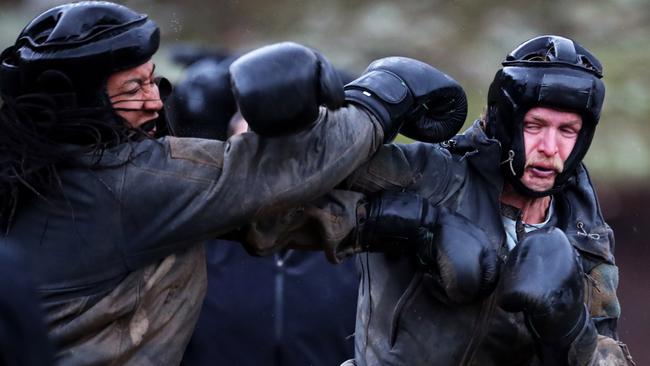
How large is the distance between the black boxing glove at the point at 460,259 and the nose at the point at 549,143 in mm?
365

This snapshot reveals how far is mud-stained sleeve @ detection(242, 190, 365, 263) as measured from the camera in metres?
4.51

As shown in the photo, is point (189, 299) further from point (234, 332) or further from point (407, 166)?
point (234, 332)

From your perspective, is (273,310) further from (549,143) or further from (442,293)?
(549,143)

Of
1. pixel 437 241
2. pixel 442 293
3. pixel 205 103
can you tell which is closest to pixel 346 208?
pixel 437 241

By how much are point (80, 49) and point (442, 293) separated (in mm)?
1422

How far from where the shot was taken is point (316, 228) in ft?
15.1

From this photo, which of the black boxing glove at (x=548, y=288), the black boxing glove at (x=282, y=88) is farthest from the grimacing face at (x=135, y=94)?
the black boxing glove at (x=548, y=288)

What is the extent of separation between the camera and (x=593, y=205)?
510 cm

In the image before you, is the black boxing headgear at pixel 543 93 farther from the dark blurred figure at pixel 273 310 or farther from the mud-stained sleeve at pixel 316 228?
the dark blurred figure at pixel 273 310

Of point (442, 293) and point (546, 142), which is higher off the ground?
point (546, 142)

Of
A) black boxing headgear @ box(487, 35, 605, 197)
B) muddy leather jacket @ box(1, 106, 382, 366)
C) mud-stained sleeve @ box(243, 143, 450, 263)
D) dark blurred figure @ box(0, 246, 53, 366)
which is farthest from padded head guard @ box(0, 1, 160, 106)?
dark blurred figure @ box(0, 246, 53, 366)

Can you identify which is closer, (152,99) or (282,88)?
(282,88)

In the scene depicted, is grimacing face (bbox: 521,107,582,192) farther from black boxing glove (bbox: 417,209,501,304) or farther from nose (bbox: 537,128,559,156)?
black boxing glove (bbox: 417,209,501,304)

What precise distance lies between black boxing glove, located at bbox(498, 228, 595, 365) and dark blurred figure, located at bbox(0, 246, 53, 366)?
1958 mm
